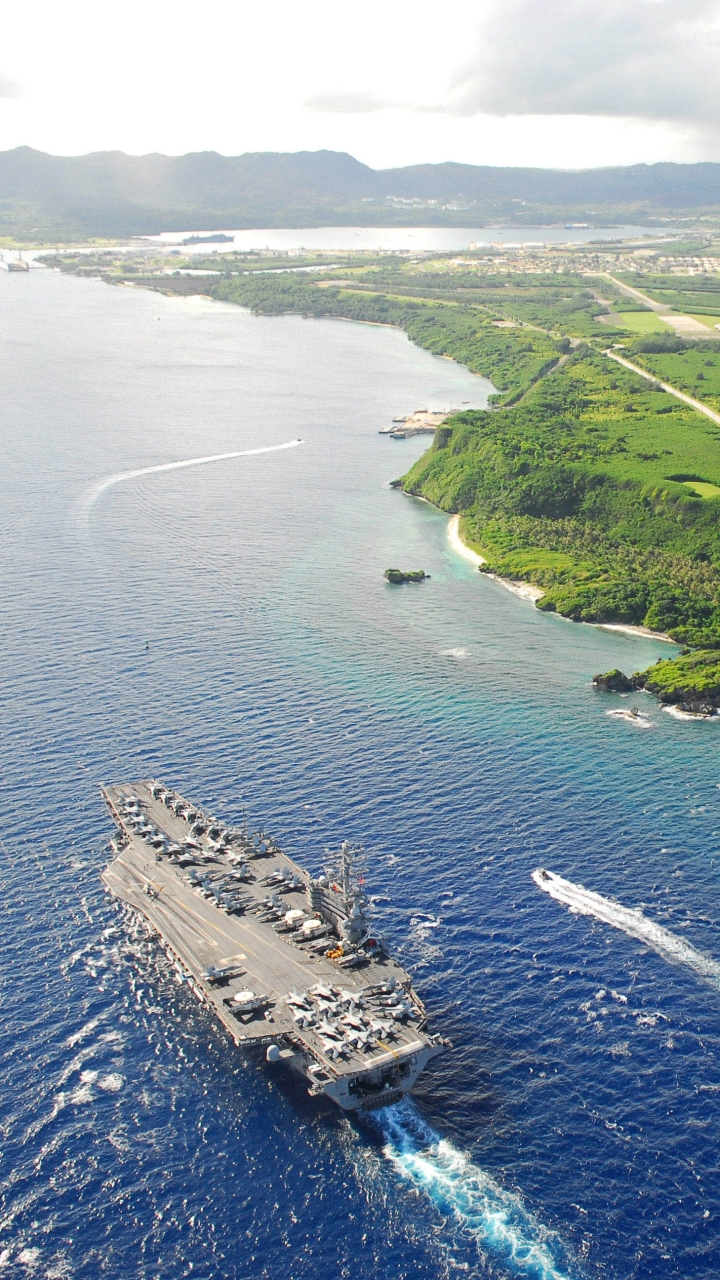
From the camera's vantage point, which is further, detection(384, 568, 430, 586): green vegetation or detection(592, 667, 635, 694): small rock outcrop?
detection(384, 568, 430, 586): green vegetation

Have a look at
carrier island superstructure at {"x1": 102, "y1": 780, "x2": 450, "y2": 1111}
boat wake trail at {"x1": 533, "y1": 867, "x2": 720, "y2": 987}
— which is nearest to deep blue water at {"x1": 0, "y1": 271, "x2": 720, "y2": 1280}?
boat wake trail at {"x1": 533, "y1": 867, "x2": 720, "y2": 987}

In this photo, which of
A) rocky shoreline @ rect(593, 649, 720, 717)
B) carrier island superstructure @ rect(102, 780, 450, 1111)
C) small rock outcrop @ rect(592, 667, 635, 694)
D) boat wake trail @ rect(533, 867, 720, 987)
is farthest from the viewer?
small rock outcrop @ rect(592, 667, 635, 694)

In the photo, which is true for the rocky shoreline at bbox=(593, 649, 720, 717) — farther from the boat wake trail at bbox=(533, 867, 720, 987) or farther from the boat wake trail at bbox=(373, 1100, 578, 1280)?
the boat wake trail at bbox=(373, 1100, 578, 1280)

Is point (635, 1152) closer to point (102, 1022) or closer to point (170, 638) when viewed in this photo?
point (102, 1022)

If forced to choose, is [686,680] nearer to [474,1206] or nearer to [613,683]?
[613,683]

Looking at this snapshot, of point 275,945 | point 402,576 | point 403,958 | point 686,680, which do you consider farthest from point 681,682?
point 275,945

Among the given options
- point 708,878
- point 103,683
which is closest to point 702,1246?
point 708,878
